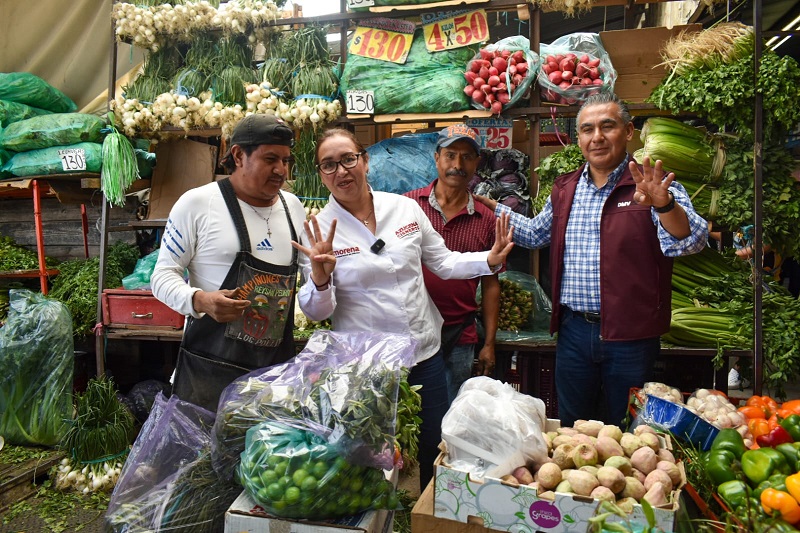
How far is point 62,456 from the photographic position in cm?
413

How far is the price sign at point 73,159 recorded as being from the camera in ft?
14.6

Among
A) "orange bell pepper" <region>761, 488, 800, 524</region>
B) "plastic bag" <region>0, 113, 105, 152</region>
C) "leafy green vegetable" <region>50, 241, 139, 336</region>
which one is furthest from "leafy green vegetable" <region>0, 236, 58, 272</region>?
"orange bell pepper" <region>761, 488, 800, 524</region>

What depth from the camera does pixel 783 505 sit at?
1.71 m

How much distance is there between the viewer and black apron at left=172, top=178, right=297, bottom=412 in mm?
2447

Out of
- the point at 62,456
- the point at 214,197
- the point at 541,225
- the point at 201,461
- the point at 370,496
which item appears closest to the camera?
the point at 370,496

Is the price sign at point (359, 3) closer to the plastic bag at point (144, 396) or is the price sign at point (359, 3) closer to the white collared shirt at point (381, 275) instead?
the white collared shirt at point (381, 275)

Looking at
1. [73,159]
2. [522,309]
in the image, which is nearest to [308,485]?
[522,309]

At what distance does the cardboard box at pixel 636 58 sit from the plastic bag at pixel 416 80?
991 millimetres

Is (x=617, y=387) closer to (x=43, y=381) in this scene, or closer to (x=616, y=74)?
(x=616, y=74)

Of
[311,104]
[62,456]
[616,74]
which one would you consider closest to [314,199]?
[311,104]

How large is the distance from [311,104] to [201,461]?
280cm

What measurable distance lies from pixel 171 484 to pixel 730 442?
77.2 inches

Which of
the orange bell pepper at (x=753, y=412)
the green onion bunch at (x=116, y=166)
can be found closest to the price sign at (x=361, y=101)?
the green onion bunch at (x=116, y=166)

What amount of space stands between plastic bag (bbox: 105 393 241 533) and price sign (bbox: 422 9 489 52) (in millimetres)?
3061
